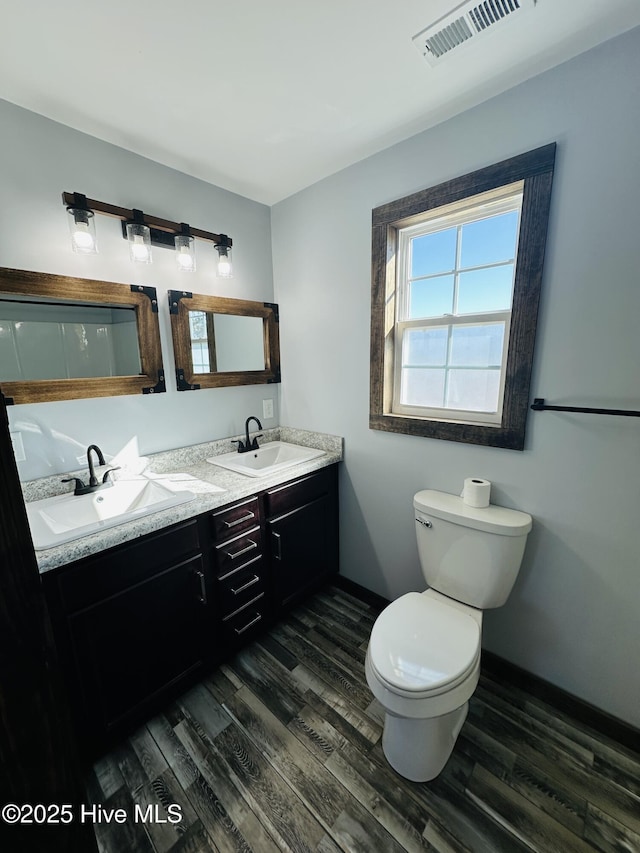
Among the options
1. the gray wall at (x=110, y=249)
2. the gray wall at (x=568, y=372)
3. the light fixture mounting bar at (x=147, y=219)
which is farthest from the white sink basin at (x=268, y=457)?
the light fixture mounting bar at (x=147, y=219)

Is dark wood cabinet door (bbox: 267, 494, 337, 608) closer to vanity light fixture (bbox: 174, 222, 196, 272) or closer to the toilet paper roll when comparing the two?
the toilet paper roll

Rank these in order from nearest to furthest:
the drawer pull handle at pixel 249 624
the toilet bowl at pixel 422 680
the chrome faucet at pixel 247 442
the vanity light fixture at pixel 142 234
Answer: the toilet bowl at pixel 422 680
the vanity light fixture at pixel 142 234
the drawer pull handle at pixel 249 624
the chrome faucet at pixel 247 442

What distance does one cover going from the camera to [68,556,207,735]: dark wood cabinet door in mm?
1197

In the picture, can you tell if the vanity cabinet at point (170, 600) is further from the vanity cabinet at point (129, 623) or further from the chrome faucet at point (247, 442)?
the chrome faucet at point (247, 442)

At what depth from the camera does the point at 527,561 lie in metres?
1.47

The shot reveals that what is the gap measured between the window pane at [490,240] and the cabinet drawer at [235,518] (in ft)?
4.82

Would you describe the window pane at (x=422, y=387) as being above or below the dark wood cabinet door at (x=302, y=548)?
above

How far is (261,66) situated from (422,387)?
139 cm

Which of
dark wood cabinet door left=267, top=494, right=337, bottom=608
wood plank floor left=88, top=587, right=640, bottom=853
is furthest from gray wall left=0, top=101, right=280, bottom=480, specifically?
wood plank floor left=88, top=587, right=640, bottom=853

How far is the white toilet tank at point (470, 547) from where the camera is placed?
4.52 ft

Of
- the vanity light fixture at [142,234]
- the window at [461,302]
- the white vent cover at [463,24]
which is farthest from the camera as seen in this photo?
the vanity light fixture at [142,234]

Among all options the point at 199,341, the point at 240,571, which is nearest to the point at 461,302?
the point at 199,341

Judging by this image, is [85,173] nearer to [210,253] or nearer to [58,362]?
[210,253]

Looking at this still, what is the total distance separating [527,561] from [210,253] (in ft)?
7.14
